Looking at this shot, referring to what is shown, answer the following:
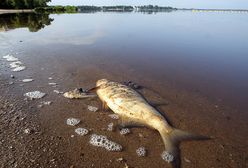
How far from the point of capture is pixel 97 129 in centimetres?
627

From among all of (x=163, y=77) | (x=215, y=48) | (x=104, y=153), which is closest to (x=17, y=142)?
(x=104, y=153)

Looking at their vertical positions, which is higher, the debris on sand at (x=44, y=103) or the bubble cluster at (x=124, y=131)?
the debris on sand at (x=44, y=103)

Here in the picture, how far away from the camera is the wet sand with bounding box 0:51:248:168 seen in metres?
5.12

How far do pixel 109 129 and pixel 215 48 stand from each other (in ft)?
44.1

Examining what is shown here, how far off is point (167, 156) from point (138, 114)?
1.55 m

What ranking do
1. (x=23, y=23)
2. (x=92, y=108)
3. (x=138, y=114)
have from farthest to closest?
1. (x=23, y=23)
2. (x=92, y=108)
3. (x=138, y=114)

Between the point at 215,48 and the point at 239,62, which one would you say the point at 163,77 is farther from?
the point at 215,48

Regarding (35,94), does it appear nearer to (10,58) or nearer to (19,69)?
(19,69)

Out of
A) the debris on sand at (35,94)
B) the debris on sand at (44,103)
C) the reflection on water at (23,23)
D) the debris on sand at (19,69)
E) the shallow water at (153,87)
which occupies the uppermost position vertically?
the debris on sand at (19,69)

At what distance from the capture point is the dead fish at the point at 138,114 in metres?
5.59

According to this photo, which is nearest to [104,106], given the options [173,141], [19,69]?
[173,141]

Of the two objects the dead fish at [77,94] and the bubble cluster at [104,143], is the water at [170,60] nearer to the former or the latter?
the dead fish at [77,94]

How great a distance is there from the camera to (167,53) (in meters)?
15.0

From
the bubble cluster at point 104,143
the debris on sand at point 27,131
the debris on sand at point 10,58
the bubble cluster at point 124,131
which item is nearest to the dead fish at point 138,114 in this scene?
the bubble cluster at point 124,131
